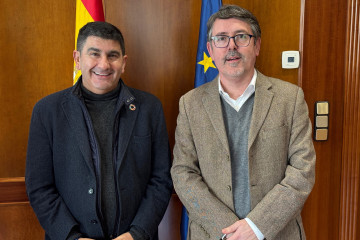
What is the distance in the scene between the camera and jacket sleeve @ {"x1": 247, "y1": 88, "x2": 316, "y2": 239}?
4.80 ft

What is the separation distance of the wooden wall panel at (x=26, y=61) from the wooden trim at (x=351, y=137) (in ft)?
6.49

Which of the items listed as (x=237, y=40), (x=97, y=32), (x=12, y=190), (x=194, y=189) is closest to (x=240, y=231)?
(x=194, y=189)

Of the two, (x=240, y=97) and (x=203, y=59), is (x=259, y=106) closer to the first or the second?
(x=240, y=97)

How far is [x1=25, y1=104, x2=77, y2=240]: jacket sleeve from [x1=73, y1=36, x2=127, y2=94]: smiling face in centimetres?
30

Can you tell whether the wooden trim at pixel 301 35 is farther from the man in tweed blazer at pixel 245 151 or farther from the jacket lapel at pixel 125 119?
the jacket lapel at pixel 125 119

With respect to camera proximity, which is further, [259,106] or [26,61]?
[26,61]

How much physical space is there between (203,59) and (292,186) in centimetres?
111

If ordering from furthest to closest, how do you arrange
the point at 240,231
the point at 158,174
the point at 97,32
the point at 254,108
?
the point at 158,174 < the point at 97,32 < the point at 254,108 < the point at 240,231

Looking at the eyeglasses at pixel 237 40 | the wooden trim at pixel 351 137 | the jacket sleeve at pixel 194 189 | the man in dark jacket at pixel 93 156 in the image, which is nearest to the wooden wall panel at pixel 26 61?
the man in dark jacket at pixel 93 156

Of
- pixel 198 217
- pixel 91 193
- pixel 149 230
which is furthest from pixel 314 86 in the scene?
pixel 91 193

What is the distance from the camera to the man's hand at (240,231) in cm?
146

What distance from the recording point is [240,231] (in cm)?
146

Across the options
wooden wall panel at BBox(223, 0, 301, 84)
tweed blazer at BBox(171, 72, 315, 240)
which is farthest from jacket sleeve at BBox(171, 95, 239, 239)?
wooden wall panel at BBox(223, 0, 301, 84)

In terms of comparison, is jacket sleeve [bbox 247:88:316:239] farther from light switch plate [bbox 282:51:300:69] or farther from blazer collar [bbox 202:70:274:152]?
light switch plate [bbox 282:51:300:69]
